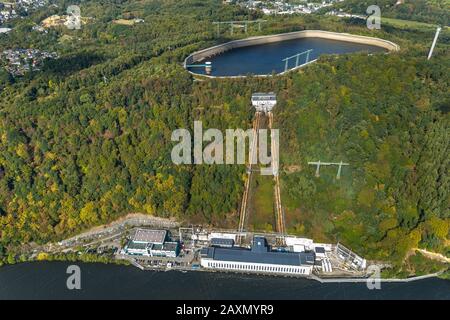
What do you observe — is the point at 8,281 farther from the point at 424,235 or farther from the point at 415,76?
the point at 415,76

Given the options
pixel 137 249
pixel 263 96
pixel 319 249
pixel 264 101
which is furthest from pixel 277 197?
pixel 137 249

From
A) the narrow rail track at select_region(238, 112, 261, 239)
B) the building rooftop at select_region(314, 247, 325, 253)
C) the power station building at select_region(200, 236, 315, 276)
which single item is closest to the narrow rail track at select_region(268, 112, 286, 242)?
the narrow rail track at select_region(238, 112, 261, 239)

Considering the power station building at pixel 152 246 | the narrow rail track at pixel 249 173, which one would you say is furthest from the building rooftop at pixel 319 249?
the power station building at pixel 152 246

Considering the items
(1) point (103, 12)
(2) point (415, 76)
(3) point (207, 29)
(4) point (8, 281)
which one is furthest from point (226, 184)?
(1) point (103, 12)

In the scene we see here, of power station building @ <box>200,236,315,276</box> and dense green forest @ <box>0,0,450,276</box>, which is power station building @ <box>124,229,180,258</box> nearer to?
dense green forest @ <box>0,0,450,276</box>

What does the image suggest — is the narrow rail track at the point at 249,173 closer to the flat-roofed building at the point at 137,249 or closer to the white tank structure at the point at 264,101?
the white tank structure at the point at 264,101

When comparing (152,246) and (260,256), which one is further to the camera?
(152,246)

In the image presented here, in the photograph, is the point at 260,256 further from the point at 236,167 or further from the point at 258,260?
the point at 236,167
